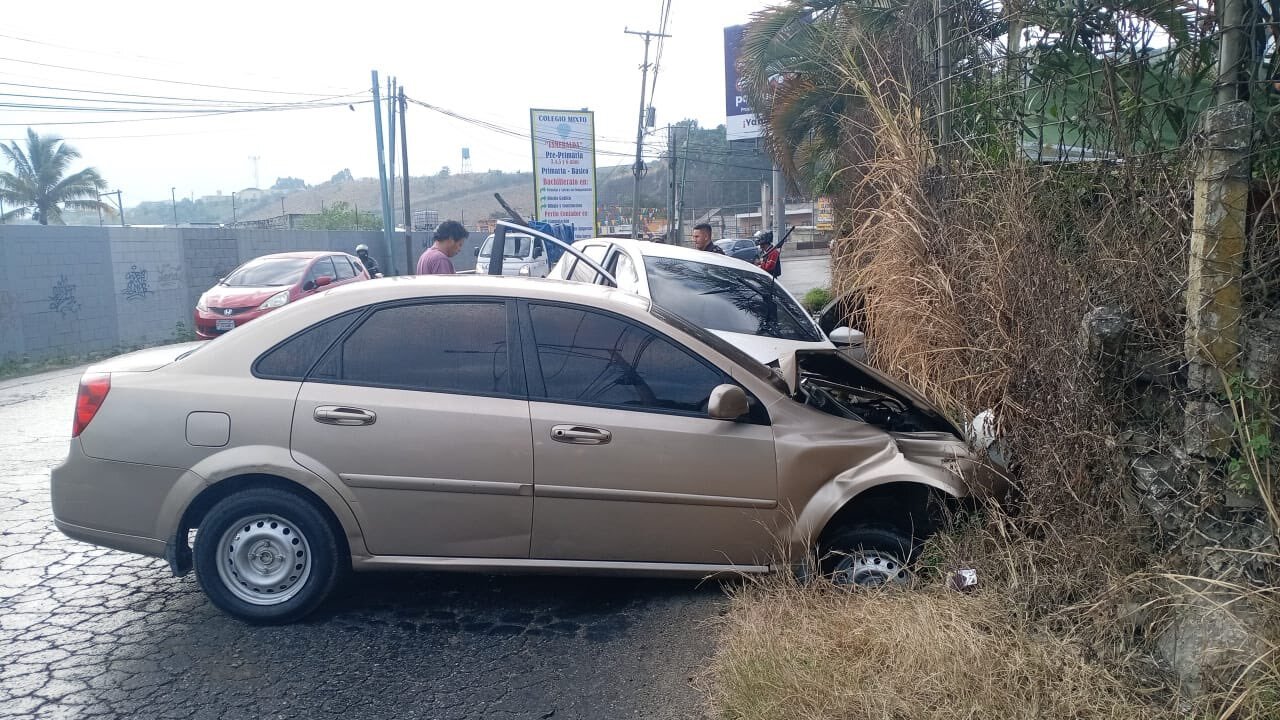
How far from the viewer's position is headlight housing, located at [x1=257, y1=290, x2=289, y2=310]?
1395cm

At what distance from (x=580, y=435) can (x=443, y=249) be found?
16.8ft

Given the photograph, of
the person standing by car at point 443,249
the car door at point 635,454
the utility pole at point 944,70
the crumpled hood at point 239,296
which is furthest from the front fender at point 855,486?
the crumpled hood at point 239,296

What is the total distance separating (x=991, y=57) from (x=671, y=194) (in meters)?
40.3

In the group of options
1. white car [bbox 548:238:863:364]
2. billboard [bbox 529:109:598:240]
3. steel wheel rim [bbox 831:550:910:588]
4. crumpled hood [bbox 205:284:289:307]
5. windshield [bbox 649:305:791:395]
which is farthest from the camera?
billboard [bbox 529:109:598:240]

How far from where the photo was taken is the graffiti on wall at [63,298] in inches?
663

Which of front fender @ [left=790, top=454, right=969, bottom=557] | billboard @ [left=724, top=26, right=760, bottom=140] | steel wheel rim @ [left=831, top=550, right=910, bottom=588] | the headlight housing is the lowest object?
steel wheel rim @ [left=831, top=550, right=910, bottom=588]

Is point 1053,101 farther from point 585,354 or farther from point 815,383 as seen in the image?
point 585,354

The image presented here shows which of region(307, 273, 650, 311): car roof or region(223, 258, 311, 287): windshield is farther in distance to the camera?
region(223, 258, 311, 287): windshield

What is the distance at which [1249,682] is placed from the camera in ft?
9.05

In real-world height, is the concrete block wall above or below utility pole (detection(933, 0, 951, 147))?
below

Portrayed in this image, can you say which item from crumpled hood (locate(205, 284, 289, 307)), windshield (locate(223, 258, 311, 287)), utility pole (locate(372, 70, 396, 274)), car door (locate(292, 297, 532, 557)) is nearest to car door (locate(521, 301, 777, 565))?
car door (locate(292, 297, 532, 557))

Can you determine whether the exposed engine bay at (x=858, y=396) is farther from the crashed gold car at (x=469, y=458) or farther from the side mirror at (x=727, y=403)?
the side mirror at (x=727, y=403)

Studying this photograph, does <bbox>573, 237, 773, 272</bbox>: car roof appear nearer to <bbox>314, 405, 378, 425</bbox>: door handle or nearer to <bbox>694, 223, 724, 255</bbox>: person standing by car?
<bbox>694, 223, 724, 255</bbox>: person standing by car

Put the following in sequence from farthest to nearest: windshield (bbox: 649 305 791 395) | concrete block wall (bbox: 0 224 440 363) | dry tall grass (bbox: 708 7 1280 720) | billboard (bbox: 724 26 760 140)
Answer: billboard (bbox: 724 26 760 140)
concrete block wall (bbox: 0 224 440 363)
windshield (bbox: 649 305 791 395)
dry tall grass (bbox: 708 7 1280 720)
